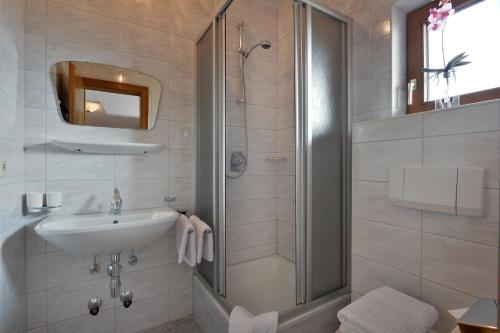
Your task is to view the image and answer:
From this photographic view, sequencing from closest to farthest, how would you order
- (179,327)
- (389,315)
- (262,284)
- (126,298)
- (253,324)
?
(389,315) → (253,324) → (126,298) → (179,327) → (262,284)

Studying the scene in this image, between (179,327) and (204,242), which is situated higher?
(204,242)

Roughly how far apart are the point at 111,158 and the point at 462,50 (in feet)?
6.71

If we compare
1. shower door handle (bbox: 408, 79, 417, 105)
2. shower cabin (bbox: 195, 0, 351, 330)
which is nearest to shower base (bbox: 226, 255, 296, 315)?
shower cabin (bbox: 195, 0, 351, 330)

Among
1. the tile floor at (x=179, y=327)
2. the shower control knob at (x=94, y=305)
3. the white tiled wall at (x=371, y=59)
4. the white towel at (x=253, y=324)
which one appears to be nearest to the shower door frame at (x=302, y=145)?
the white towel at (x=253, y=324)

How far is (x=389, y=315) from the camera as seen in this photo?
2.74 feet

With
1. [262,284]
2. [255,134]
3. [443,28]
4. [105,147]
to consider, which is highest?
[443,28]

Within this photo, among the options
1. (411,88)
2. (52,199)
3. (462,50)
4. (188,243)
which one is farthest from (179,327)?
(462,50)

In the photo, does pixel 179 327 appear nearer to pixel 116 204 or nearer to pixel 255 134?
pixel 116 204

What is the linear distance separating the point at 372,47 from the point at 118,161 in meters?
1.72

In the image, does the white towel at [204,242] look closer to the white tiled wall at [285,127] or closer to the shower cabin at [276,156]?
the shower cabin at [276,156]

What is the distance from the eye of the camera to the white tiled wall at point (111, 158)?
134 cm

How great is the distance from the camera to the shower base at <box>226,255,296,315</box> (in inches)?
67.1

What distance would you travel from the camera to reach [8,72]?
1.14 metres

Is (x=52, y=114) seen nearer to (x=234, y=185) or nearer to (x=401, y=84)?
(x=234, y=185)
